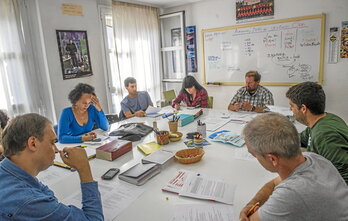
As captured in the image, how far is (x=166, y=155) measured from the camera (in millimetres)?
1650

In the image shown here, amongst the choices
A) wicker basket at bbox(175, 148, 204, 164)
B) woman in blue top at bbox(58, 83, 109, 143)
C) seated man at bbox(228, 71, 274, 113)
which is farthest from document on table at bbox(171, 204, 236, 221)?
seated man at bbox(228, 71, 274, 113)

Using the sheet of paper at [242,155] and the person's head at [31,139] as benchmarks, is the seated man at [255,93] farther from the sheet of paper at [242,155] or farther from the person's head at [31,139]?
the person's head at [31,139]

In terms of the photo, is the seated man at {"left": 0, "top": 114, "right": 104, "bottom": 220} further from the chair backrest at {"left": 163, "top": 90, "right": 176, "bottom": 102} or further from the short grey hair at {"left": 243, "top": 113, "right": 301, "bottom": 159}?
the chair backrest at {"left": 163, "top": 90, "right": 176, "bottom": 102}

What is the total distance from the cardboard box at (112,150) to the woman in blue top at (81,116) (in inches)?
17.4

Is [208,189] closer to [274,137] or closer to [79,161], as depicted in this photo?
[274,137]

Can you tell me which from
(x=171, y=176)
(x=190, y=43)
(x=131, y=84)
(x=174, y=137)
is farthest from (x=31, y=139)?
(x=190, y=43)

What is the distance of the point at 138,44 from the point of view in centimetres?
454

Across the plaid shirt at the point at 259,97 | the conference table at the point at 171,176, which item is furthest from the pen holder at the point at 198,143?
the plaid shirt at the point at 259,97

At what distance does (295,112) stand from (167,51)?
3802 mm

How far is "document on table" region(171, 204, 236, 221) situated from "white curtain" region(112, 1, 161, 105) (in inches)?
135

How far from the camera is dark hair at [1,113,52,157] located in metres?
0.95

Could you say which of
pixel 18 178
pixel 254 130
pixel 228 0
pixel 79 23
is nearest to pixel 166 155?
pixel 254 130

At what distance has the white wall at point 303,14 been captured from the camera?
3.48m

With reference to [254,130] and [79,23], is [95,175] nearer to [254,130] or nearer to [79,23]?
[254,130]
